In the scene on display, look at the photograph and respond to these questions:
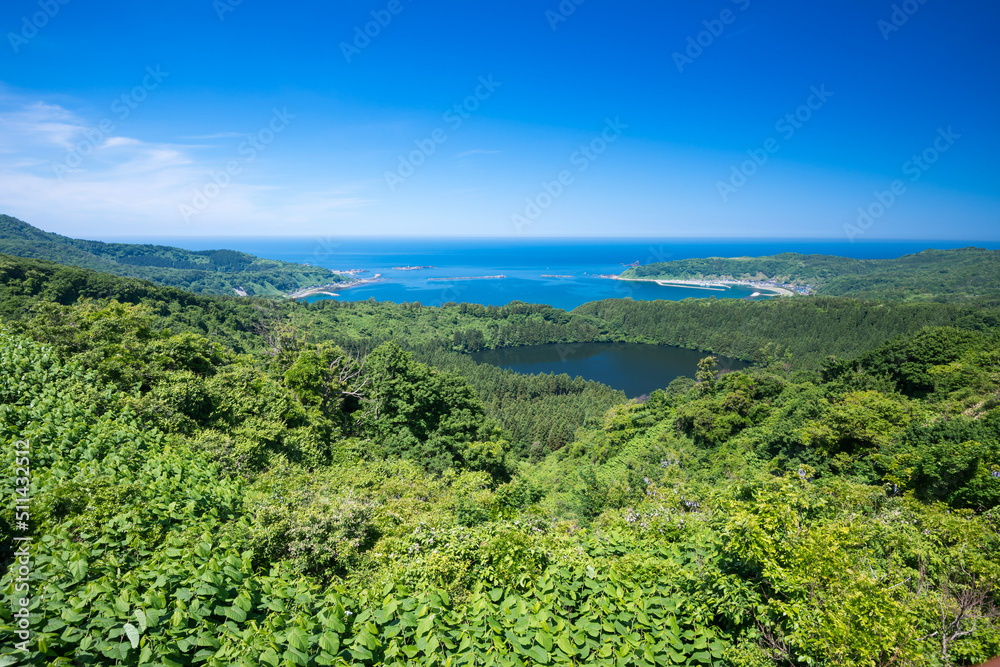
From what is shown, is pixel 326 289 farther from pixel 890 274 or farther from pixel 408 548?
pixel 890 274

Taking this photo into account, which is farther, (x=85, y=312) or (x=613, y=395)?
(x=613, y=395)

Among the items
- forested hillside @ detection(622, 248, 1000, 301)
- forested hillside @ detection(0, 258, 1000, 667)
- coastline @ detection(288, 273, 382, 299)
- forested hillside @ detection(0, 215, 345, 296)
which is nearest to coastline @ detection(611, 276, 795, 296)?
forested hillside @ detection(622, 248, 1000, 301)

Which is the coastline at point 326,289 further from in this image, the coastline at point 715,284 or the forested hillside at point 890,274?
the forested hillside at point 890,274

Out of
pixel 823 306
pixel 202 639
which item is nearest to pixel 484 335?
pixel 823 306

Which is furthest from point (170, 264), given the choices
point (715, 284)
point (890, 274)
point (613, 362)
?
point (890, 274)

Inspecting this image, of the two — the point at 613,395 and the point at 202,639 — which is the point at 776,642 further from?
the point at 613,395
